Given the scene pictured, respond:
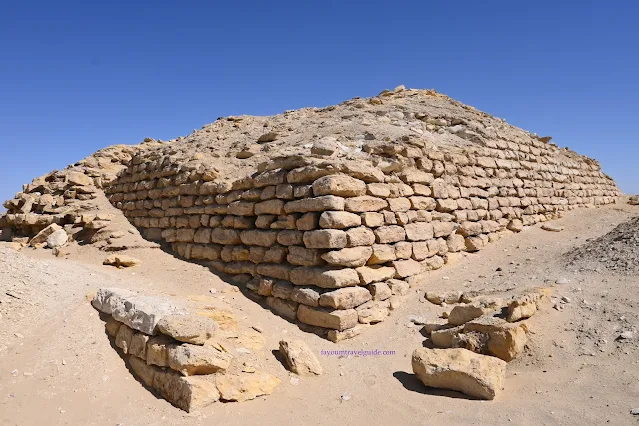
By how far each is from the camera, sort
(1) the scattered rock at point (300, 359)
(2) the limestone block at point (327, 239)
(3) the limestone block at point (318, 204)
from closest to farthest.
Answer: (1) the scattered rock at point (300, 359), (2) the limestone block at point (327, 239), (3) the limestone block at point (318, 204)

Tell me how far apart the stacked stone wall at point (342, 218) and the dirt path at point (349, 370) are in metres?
0.43

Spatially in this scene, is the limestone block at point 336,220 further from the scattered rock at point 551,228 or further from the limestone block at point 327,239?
the scattered rock at point 551,228

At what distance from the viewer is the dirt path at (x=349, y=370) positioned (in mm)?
3344

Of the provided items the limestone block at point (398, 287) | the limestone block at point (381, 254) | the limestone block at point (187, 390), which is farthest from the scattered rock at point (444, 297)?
the limestone block at point (187, 390)

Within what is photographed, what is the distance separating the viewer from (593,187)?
38.7 ft

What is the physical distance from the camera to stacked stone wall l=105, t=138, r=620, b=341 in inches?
201

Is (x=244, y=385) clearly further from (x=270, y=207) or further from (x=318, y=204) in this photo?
(x=270, y=207)

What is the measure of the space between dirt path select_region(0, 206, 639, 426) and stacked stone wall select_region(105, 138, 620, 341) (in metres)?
0.43

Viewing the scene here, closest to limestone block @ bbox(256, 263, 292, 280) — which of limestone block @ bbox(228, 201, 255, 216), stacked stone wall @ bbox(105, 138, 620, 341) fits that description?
A: stacked stone wall @ bbox(105, 138, 620, 341)

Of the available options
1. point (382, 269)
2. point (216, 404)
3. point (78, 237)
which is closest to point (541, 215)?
point (382, 269)

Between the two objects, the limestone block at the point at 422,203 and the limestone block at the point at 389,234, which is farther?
the limestone block at the point at 422,203

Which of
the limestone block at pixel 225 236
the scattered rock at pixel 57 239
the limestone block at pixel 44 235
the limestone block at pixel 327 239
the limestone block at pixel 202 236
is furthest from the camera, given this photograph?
the limestone block at pixel 44 235

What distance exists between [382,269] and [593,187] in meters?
9.31

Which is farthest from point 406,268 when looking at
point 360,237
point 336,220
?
point 336,220
